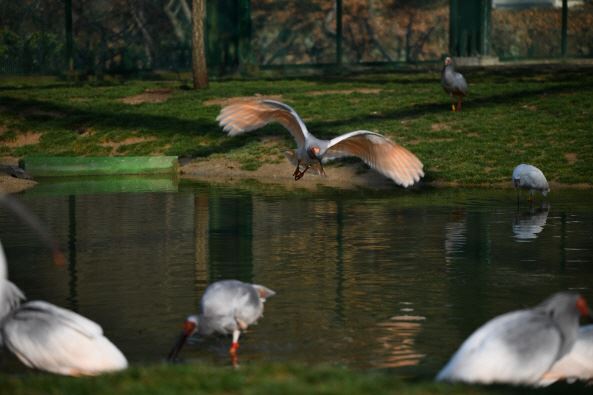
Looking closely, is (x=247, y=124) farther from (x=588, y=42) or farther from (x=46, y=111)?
(x=588, y=42)

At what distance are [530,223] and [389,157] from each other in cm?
332

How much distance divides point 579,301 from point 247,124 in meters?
8.38

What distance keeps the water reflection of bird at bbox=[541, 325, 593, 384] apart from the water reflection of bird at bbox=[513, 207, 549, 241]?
300 inches

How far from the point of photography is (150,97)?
107 feet

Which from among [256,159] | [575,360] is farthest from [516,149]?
[575,360]

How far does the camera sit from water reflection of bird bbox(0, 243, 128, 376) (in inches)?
351

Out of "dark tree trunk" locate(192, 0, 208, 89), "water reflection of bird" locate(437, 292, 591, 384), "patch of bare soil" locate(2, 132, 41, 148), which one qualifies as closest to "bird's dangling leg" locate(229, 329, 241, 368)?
"water reflection of bird" locate(437, 292, 591, 384)

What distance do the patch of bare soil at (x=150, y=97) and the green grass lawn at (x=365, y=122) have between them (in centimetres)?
17

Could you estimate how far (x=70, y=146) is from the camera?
28.2 meters

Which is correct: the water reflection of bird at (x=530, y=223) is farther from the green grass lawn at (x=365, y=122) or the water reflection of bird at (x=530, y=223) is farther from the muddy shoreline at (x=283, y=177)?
the green grass lawn at (x=365, y=122)

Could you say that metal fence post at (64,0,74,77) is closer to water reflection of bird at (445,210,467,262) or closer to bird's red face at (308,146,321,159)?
water reflection of bird at (445,210,467,262)

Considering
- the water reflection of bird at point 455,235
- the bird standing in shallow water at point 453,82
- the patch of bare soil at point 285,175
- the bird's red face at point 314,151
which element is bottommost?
the patch of bare soil at point 285,175

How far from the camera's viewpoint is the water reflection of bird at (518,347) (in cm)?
834

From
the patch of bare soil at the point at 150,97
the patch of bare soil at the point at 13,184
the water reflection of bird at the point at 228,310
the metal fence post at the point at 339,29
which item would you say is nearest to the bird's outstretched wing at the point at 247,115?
the water reflection of bird at the point at 228,310
